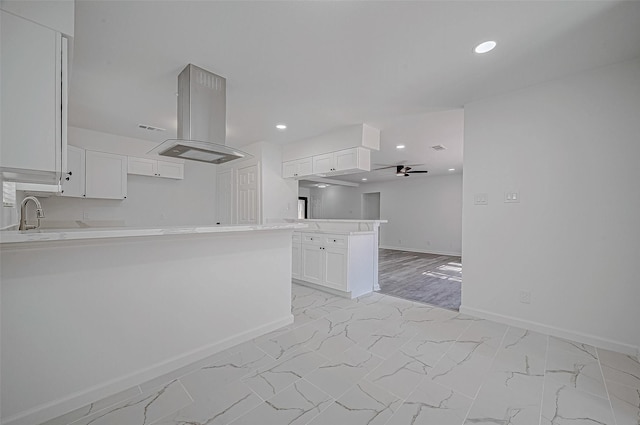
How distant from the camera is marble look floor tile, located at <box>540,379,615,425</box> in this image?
1.46 meters

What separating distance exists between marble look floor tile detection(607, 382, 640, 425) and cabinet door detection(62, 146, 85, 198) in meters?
5.82

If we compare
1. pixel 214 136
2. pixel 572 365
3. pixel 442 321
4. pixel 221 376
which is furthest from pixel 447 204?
pixel 221 376

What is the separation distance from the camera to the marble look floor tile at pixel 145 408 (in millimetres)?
1429

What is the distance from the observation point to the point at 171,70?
2.46 m

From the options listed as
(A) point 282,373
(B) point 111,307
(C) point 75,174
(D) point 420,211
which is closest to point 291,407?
(A) point 282,373

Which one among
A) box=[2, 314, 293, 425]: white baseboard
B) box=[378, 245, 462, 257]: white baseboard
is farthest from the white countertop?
box=[378, 245, 462, 257]: white baseboard

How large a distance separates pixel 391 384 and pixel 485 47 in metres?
2.57

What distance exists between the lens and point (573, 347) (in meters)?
2.31

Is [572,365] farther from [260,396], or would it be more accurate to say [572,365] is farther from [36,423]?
[36,423]

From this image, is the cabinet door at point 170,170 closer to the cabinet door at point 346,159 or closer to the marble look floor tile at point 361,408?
the cabinet door at point 346,159

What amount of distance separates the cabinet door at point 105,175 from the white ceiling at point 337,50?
0.86 metres

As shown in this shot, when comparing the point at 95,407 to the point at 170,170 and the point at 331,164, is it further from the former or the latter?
the point at 170,170

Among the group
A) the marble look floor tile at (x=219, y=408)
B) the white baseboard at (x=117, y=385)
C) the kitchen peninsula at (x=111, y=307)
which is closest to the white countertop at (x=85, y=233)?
the kitchen peninsula at (x=111, y=307)

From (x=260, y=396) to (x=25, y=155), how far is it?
1845 mm
